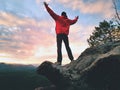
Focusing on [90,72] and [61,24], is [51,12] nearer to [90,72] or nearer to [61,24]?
[61,24]

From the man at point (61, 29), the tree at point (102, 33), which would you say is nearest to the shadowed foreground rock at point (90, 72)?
the man at point (61, 29)

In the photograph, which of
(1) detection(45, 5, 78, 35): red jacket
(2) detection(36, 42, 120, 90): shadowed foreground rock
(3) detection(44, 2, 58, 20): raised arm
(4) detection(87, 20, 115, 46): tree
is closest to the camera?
(2) detection(36, 42, 120, 90): shadowed foreground rock

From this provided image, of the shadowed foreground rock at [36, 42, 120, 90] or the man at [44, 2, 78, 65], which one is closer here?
the shadowed foreground rock at [36, 42, 120, 90]

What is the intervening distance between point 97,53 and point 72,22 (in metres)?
2.72

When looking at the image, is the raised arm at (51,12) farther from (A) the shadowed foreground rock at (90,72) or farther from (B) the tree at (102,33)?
(B) the tree at (102,33)

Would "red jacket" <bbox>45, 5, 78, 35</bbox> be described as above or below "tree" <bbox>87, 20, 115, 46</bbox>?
below

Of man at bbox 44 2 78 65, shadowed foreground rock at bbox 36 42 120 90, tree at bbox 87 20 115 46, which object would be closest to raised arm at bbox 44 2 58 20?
man at bbox 44 2 78 65

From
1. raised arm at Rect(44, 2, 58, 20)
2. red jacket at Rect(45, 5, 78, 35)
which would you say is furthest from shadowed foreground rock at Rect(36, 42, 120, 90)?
raised arm at Rect(44, 2, 58, 20)

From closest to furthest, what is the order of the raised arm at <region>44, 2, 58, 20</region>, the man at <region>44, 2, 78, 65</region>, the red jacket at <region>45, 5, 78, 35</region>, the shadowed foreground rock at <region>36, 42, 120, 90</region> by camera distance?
the shadowed foreground rock at <region>36, 42, 120, 90</region>, the raised arm at <region>44, 2, 58, 20</region>, the red jacket at <region>45, 5, 78, 35</region>, the man at <region>44, 2, 78, 65</region>

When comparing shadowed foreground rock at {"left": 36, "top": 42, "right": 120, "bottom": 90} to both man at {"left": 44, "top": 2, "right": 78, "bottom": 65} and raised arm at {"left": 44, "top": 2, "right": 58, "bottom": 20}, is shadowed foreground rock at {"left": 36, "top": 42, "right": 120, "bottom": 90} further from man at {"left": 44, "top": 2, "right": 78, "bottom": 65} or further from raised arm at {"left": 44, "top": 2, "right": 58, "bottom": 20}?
raised arm at {"left": 44, "top": 2, "right": 58, "bottom": 20}

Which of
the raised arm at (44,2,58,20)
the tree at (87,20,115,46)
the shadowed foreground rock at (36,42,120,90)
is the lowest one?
the shadowed foreground rock at (36,42,120,90)

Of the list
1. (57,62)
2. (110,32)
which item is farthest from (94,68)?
(110,32)

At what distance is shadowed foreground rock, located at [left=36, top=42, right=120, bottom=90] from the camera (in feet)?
54.0

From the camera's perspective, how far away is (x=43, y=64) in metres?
18.0
